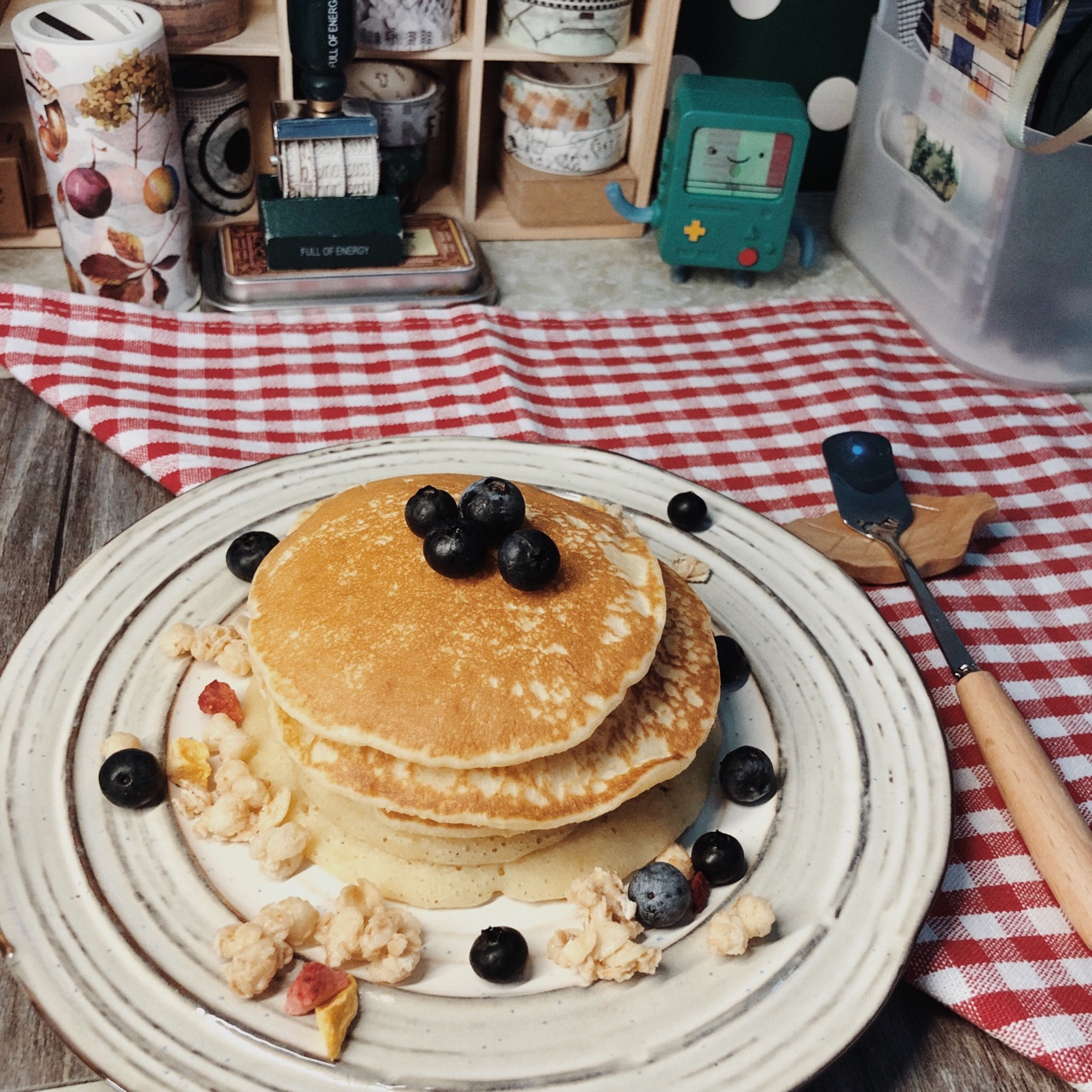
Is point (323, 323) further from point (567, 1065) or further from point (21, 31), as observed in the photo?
point (567, 1065)

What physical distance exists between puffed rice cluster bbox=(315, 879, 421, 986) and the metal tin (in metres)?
1.27

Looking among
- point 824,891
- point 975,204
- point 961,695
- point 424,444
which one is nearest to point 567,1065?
point 824,891

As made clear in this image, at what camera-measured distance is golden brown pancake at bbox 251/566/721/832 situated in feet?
3.00

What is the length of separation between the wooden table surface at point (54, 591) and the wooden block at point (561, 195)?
3.40 ft

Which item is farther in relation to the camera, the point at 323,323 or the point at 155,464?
the point at 323,323

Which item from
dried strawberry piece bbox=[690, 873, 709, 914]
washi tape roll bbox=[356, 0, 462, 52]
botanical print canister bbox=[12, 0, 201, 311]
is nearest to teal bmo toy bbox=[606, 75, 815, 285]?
washi tape roll bbox=[356, 0, 462, 52]

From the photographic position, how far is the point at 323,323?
1.86 m

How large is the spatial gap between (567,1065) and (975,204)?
154 cm

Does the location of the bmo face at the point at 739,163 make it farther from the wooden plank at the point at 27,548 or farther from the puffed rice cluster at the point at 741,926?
the puffed rice cluster at the point at 741,926

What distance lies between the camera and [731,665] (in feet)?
3.75


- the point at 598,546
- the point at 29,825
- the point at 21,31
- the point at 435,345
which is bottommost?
the point at 435,345

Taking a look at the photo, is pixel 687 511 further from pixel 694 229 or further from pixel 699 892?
pixel 694 229

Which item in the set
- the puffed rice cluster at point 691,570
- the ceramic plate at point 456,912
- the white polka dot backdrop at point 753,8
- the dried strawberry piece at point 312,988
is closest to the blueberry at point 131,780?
the ceramic plate at point 456,912

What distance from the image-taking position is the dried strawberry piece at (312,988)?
82 cm
